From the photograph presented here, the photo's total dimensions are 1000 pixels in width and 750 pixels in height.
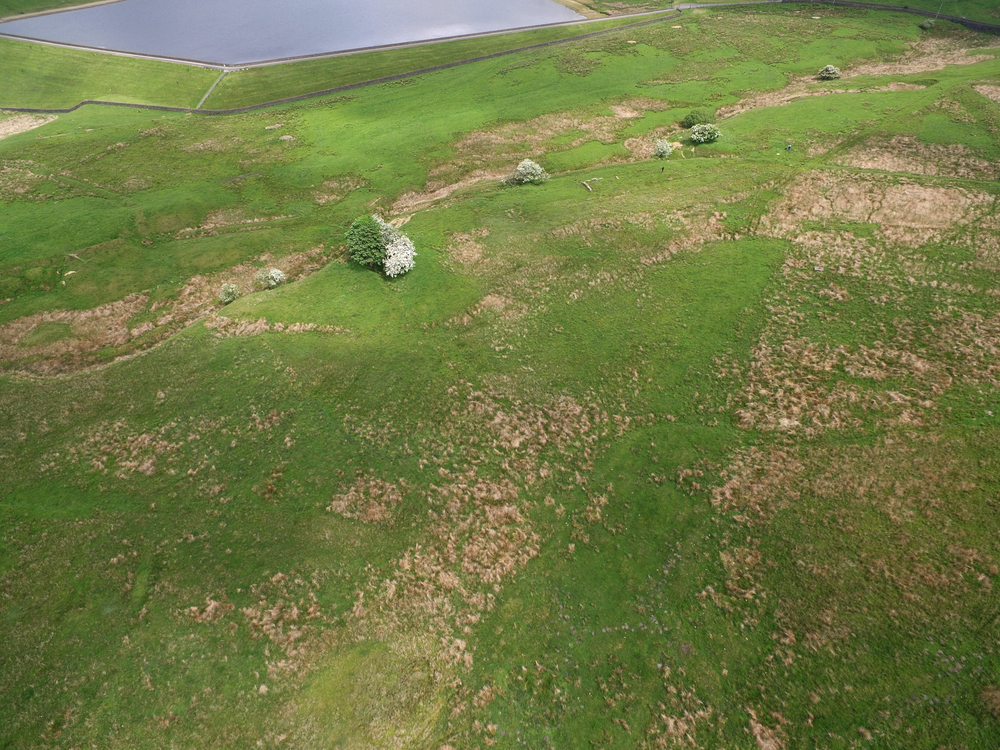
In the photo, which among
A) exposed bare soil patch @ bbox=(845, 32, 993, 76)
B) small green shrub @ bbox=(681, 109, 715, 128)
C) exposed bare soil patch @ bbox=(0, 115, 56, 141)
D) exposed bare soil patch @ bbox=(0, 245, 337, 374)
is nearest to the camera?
exposed bare soil patch @ bbox=(0, 245, 337, 374)

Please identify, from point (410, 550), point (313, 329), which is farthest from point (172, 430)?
point (410, 550)

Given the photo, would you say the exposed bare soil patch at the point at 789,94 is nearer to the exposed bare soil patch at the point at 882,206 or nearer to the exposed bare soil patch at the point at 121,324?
the exposed bare soil patch at the point at 882,206

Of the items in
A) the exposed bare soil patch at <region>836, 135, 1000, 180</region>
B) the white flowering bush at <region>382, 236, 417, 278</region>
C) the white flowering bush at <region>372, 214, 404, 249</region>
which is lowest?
the white flowering bush at <region>382, 236, 417, 278</region>

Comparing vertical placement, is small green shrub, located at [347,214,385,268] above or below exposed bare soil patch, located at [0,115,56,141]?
below

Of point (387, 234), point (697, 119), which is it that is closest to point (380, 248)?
point (387, 234)

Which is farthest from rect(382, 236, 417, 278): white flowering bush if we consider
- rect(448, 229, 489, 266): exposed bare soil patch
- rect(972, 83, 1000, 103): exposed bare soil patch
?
rect(972, 83, 1000, 103): exposed bare soil patch

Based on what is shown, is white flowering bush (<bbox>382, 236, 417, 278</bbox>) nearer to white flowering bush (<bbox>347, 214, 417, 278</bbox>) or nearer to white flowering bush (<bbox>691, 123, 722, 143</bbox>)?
white flowering bush (<bbox>347, 214, 417, 278</bbox>)

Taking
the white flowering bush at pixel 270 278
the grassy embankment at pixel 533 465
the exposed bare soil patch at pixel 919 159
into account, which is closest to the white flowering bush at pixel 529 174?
the grassy embankment at pixel 533 465
